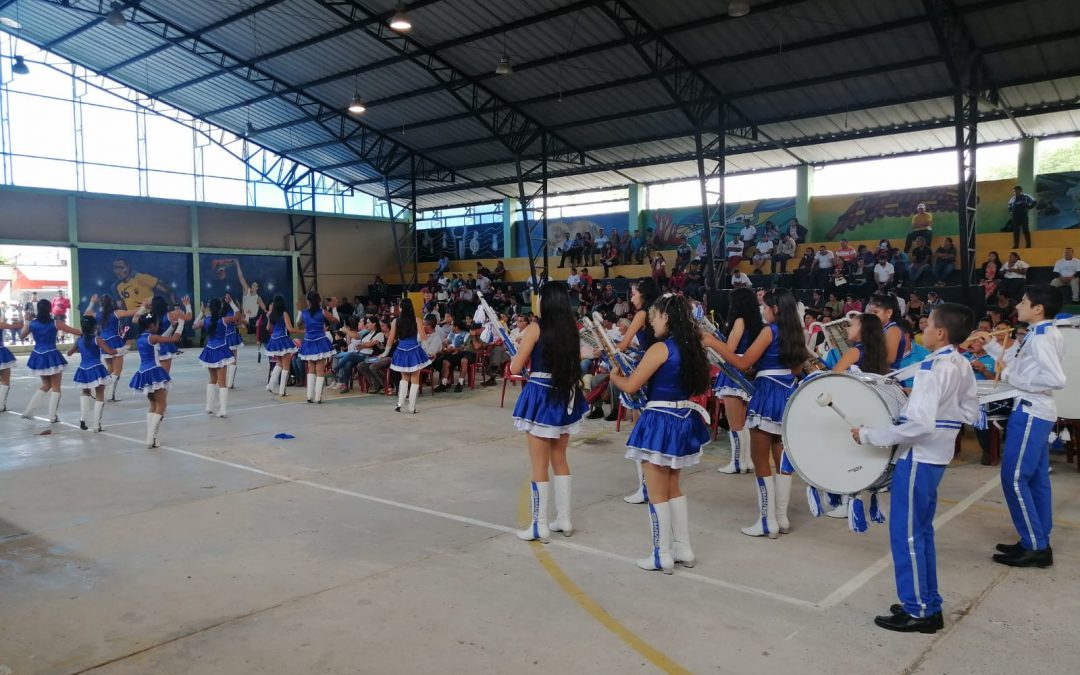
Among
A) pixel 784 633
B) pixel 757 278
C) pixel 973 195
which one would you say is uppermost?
pixel 973 195

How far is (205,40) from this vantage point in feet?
69.9

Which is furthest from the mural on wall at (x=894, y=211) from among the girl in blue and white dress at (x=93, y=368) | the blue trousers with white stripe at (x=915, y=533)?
the girl in blue and white dress at (x=93, y=368)

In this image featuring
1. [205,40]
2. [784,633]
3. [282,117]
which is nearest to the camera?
[784,633]

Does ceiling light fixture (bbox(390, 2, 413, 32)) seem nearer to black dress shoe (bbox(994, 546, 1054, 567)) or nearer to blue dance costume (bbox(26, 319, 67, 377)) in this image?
blue dance costume (bbox(26, 319, 67, 377))

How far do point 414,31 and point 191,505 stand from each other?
51.6ft

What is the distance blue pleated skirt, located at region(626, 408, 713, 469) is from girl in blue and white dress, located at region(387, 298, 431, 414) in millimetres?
6814

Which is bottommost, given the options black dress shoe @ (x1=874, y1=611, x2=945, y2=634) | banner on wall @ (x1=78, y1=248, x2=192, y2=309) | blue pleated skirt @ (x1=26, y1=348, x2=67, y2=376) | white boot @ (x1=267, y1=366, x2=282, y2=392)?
black dress shoe @ (x1=874, y1=611, x2=945, y2=634)

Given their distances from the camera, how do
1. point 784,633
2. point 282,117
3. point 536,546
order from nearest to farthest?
point 784,633
point 536,546
point 282,117

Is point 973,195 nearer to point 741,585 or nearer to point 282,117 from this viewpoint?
point 741,585

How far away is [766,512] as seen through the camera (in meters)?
4.93

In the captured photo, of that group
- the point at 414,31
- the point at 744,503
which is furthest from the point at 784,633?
the point at 414,31

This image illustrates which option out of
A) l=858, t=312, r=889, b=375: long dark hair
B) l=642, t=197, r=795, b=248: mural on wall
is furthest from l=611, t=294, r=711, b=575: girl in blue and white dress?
l=642, t=197, r=795, b=248: mural on wall

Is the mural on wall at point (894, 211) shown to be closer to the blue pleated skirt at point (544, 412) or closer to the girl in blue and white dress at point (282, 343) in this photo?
the girl in blue and white dress at point (282, 343)

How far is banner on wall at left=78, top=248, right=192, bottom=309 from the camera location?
24734mm
